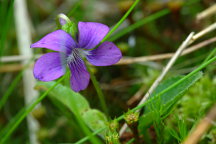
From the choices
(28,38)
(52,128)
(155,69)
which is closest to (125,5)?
(155,69)

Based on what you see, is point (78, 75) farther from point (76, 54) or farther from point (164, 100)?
point (164, 100)

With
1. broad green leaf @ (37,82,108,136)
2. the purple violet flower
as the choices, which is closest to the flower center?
the purple violet flower

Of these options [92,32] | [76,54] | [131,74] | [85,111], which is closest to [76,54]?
[76,54]

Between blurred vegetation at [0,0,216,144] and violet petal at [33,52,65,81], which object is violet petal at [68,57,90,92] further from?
blurred vegetation at [0,0,216,144]

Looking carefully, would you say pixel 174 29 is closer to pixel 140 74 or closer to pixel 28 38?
pixel 140 74

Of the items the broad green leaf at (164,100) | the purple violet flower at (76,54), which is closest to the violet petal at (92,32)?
the purple violet flower at (76,54)

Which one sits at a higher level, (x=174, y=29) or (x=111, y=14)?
(x=111, y=14)
